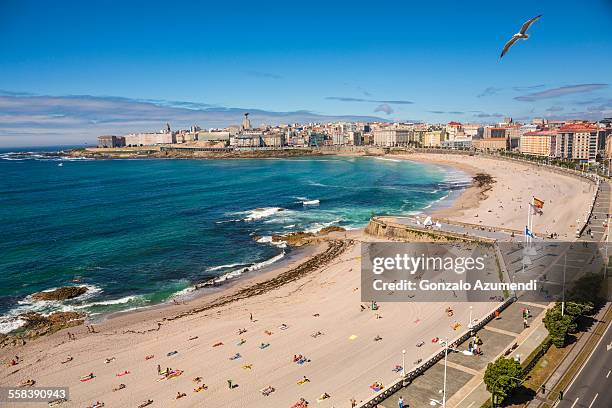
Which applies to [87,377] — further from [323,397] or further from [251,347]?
[323,397]

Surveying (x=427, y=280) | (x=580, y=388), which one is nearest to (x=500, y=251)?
(x=427, y=280)

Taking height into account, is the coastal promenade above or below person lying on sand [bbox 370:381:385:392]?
above

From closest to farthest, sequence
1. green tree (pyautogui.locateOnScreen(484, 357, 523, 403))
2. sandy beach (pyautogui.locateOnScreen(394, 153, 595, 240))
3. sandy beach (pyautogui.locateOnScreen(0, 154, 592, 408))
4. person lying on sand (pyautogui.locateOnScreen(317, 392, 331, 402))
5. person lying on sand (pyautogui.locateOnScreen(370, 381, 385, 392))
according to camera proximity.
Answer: green tree (pyautogui.locateOnScreen(484, 357, 523, 403))
person lying on sand (pyautogui.locateOnScreen(317, 392, 331, 402))
person lying on sand (pyautogui.locateOnScreen(370, 381, 385, 392))
sandy beach (pyautogui.locateOnScreen(0, 154, 592, 408))
sandy beach (pyautogui.locateOnScreen(394, 153, 595, 240))

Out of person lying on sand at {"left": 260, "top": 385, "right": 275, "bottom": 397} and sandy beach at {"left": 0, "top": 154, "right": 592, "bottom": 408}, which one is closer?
person lying on sand at {"left": 260, "top": 385, "right": 275, "bottom": 397}

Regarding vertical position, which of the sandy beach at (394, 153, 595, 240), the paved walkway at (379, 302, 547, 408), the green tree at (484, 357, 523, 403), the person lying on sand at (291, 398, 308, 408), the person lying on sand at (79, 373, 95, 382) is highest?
the sandy beach at (394, 153, 595, 240)

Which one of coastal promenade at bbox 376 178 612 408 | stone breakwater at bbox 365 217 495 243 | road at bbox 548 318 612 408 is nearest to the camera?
road at bbox 548 318 612 408

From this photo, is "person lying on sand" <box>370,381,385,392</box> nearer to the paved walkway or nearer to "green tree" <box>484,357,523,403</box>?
the paved walkway

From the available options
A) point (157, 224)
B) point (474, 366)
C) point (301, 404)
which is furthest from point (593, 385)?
point (157, 224)

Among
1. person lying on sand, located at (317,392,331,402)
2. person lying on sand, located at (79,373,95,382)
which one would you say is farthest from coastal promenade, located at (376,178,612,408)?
person lying on sand, located at (79,373,95,382)
